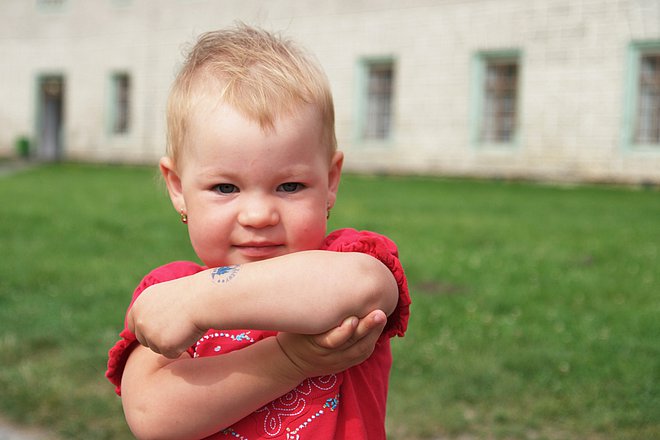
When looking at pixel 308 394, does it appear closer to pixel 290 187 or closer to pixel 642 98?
pixel 290 187

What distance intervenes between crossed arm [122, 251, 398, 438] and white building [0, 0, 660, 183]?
1231cm

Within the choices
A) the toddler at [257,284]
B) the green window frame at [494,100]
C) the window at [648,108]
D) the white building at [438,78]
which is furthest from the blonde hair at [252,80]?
the green window frame at [494,100]

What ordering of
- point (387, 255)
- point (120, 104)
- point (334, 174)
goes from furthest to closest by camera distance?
point (120, 104) < point (334, 174) < point (387, 255)

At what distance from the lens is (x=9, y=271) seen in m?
6.68

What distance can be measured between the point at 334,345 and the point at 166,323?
0.89 ft

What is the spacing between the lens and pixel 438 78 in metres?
19.2

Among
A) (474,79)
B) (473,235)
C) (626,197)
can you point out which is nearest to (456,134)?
(474,79)

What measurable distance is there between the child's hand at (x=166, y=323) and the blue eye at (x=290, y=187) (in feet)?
0.93

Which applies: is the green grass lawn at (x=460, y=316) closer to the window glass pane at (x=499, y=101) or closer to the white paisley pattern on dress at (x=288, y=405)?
the white paisley pattern on dress at (x=288, y=405)

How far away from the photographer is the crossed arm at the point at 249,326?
1.26 metres

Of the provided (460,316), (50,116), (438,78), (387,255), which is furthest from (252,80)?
(50,116)

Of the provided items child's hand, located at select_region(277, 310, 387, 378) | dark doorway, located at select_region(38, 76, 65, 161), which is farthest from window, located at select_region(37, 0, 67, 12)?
child's hand, located at select_region(277, 310, 387, 378)

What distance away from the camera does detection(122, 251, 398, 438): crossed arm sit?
1.26 m

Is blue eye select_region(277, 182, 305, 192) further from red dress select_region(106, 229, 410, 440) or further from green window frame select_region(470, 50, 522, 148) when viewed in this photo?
green window frame select_region(470, 50, 522, 148)
